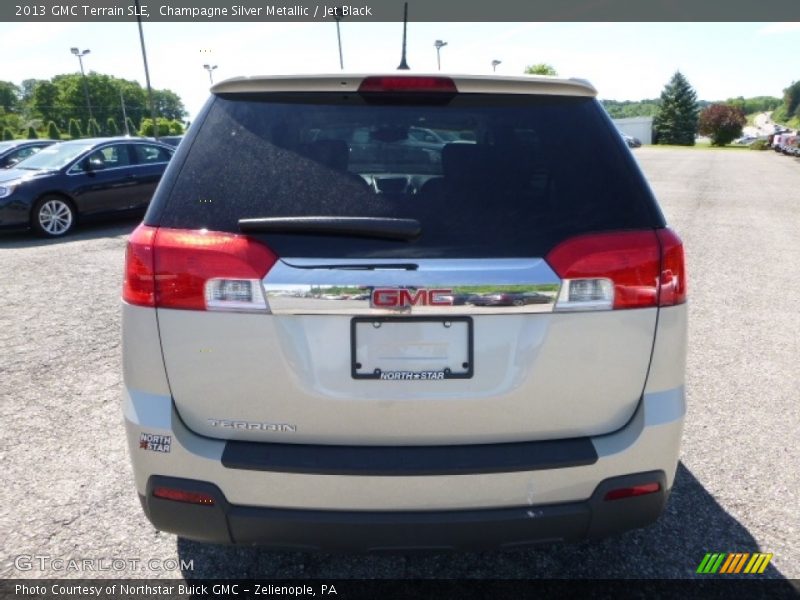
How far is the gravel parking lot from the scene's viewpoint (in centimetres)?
262

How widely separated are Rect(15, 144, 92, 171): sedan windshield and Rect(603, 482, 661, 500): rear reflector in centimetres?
1147

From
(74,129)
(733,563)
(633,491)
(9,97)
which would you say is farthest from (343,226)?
(9,97)

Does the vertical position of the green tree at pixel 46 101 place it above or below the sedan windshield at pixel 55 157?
above

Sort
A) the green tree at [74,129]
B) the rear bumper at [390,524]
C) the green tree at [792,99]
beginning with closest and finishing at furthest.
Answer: the rear bumper at [390,524]
the green tree at [74,129]
the green tree at [792,99]

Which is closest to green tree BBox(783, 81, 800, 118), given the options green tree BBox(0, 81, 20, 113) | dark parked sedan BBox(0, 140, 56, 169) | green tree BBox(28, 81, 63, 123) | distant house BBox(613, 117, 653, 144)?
distant house BBox(613, 117, 653, 144)

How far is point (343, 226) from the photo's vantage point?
6.09 ft

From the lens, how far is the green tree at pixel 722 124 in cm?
8512

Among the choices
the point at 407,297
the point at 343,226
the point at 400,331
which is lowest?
the point at 400,331

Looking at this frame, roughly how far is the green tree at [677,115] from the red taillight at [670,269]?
316 feet

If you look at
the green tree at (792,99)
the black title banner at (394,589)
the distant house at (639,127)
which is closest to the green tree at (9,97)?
the distant house at (639,127)

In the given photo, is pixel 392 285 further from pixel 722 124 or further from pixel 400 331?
pixel 722 124

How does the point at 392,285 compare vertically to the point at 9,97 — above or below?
below

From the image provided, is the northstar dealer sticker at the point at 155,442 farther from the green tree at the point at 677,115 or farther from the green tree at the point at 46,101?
A: the green tree at the point at 46,101

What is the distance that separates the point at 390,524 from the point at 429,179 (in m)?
1.08
